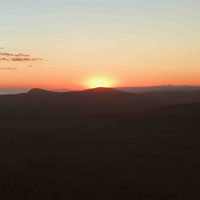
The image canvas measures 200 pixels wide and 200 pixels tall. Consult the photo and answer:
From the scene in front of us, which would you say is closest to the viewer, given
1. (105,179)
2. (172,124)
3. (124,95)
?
(105,179)

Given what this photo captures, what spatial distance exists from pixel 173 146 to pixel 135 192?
38.2 ft

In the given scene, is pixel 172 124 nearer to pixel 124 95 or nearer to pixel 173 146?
pixel 173 146

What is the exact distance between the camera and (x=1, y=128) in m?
40.0

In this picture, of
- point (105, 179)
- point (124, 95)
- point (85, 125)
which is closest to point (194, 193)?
point (105, 179)

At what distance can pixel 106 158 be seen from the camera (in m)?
23.8

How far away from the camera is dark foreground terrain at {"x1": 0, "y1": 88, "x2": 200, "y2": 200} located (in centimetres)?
1717

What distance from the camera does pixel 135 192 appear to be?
17.0 m

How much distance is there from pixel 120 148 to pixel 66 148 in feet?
16.8

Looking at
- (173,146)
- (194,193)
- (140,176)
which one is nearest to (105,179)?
(140,176)

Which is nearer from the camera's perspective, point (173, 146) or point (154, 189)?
point (154, 189)

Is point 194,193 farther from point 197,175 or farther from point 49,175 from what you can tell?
point 49,175

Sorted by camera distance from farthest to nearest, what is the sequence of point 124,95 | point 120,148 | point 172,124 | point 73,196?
point 124,95 < point 172,124 < point 120,148 < point 73,196

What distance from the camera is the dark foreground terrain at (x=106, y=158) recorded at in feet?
56.3

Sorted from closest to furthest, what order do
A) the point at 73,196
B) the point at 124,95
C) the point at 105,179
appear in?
the point at 73,196
the point at 105,179
the point at 124,95
